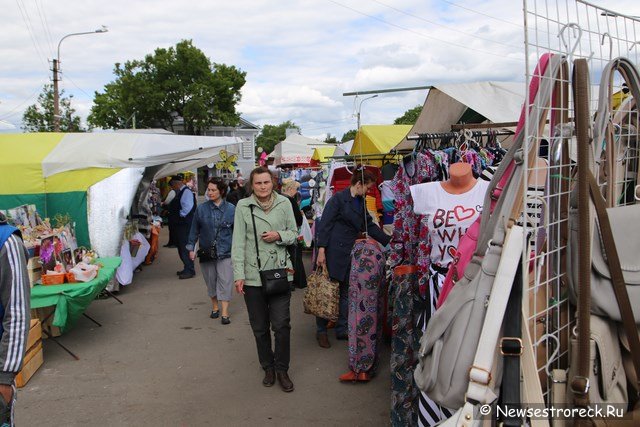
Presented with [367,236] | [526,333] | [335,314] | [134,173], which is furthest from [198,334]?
[526,333]

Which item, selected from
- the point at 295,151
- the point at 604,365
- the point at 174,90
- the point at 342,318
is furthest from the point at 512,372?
the point at 174,90

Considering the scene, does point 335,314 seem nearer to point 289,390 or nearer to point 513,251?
point 289,390

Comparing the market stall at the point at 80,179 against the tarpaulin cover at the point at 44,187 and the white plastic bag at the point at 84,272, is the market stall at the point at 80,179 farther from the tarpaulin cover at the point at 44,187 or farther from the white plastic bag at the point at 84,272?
the white plastic bag at the point at 84,272

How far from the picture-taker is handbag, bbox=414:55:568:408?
154cm

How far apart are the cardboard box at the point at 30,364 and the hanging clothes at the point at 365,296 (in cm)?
309

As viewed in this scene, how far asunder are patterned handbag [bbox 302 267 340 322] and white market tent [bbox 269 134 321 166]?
14.5 metres

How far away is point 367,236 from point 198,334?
102 inches

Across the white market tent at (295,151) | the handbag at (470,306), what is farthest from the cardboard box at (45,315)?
the white market tent at (295,151)

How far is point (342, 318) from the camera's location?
5.84m

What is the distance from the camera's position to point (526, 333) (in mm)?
1521

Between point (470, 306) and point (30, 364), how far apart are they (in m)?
4.79

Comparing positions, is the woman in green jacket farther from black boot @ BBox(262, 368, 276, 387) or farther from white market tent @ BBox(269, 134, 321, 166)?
white market tent @ BBox(269, 134, 321, 166)

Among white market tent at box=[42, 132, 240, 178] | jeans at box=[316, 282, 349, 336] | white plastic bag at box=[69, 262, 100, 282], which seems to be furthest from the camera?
white market tent at box=[42, 132, 240, 178]

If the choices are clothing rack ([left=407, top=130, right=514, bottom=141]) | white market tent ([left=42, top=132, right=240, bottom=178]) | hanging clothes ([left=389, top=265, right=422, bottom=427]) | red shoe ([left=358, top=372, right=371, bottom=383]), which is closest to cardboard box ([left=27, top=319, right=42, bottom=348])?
red shoe ([left=358, top=372, right=371, bottom=383])
